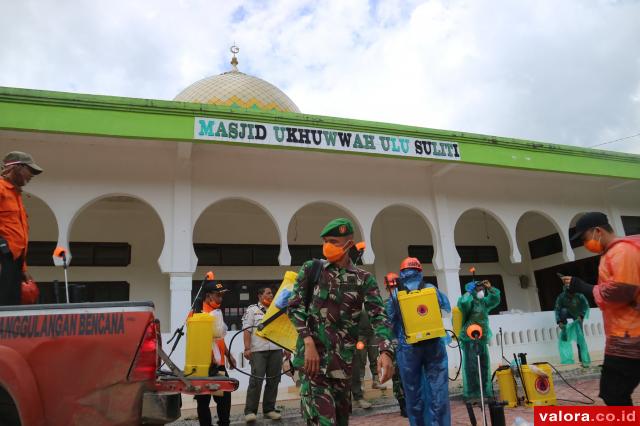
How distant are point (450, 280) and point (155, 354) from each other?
6.87 m

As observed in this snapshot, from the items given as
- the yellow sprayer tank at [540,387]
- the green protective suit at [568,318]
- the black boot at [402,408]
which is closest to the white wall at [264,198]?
the green protective suit at [568,318]

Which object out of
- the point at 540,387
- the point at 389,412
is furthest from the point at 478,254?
the point at 389,412

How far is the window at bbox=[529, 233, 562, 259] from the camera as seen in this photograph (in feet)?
38.5

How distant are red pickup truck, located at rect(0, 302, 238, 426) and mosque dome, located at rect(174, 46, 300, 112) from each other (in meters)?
9.08

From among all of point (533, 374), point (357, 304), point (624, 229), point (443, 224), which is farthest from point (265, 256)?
point (624, 229)

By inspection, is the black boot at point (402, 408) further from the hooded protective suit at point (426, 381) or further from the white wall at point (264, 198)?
the white wall at point (264, 198)

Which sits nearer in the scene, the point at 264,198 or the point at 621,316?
the point at 621,316

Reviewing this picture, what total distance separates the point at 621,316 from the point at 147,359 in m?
2.80

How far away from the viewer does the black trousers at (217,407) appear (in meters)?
4.05

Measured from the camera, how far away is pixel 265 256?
9.84 metres

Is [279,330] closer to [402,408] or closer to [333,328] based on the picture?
[333,328]

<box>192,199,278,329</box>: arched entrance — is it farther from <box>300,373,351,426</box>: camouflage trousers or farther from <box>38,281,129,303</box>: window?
<box>300,373,351,426</box>: camouflage trousers

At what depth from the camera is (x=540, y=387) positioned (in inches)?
186

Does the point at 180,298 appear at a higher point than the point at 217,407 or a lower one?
higher
